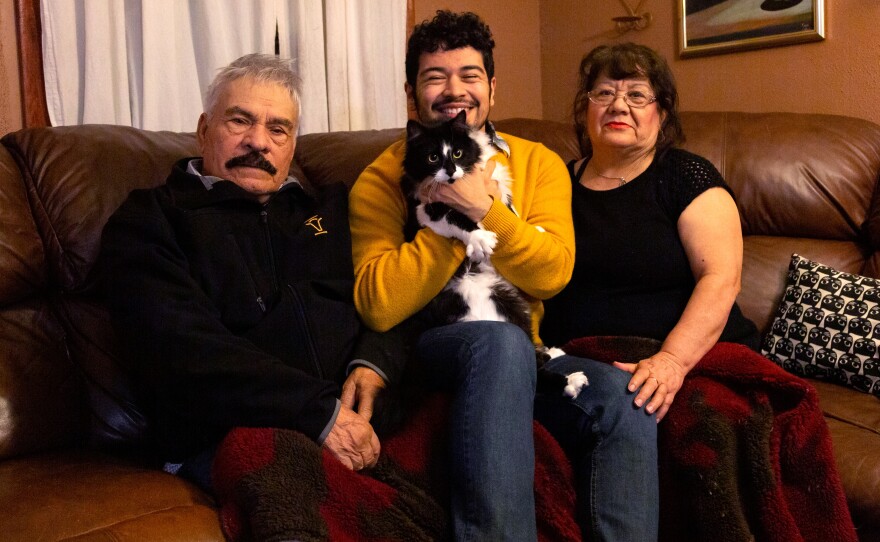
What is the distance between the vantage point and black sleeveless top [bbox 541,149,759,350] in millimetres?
1856

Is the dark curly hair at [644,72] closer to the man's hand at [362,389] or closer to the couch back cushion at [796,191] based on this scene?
the couch back cushion at [796,191]

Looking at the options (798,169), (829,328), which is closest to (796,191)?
(798,169)

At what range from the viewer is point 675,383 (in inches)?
63.6

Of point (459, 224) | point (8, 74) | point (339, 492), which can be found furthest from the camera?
point (8, 74)

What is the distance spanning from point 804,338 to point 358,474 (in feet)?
4.54

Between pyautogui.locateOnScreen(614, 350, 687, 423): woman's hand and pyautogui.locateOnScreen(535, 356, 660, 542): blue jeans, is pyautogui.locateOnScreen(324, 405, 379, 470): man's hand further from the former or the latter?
pyautogui.locateOnScreen(614, 350, 687, 423): woman's hand

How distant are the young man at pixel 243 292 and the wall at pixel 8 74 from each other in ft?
3.13

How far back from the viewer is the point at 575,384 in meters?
1.57

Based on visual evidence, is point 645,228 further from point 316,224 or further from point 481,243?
point 316,224

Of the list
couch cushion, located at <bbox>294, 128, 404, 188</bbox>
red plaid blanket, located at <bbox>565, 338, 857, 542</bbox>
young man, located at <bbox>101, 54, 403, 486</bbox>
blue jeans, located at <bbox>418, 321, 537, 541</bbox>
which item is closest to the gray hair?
young man, located at <bbox>101, 54, 403, 486</bbox>

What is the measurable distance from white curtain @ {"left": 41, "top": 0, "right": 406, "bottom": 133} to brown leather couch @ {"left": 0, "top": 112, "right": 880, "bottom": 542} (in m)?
0.50

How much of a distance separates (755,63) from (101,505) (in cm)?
300

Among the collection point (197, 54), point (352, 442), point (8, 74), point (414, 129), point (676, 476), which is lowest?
point (676, 476)

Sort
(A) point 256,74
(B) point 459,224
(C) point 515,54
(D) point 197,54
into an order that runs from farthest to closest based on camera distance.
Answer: (C) point 515,54, (D) point 197,54, (A) point 256,74, (B) point 459,224
